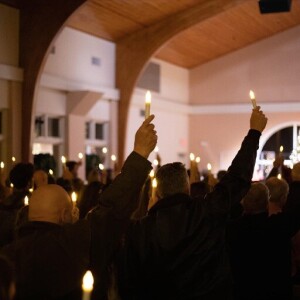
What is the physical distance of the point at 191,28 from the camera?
14.0 metres

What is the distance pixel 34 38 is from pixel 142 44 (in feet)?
11.5

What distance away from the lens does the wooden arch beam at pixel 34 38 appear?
10320mm

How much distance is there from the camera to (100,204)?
248 cm

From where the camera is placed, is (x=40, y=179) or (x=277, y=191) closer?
(x=277, y=191)

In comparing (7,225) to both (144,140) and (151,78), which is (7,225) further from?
(151,78)

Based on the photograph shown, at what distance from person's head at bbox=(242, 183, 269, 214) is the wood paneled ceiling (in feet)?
24.0

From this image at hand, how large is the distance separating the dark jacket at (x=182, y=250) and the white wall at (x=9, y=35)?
805 cm

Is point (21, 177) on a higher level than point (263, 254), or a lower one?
higher

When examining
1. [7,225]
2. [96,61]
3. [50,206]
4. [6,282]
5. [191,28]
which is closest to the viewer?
[6,282]

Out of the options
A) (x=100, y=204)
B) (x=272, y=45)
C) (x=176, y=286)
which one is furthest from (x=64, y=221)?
(x=272, y=45)

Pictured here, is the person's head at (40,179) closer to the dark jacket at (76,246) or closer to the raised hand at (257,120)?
the raised hand at (257,120)

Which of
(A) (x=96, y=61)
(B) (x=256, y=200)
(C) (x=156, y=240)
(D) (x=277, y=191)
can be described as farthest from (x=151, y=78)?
(C) (x=156, y=240)

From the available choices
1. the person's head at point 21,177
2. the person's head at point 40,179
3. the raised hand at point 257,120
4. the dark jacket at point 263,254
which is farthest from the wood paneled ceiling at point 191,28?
the raised hand at point 257,120

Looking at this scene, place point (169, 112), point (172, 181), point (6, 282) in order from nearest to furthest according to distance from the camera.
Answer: point (6, 282) < point (172, 181) < point (169, 112)
